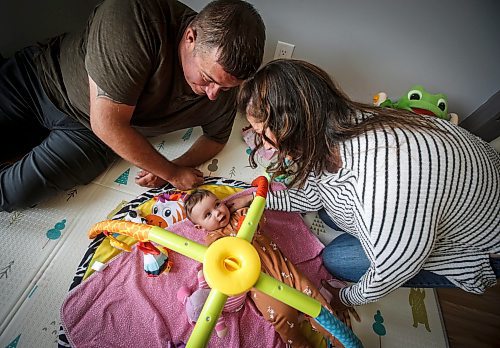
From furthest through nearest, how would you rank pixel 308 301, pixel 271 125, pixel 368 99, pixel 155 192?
pixel 368 99 < pixel 155 192 < pixel 271 125 < pixel 308 301

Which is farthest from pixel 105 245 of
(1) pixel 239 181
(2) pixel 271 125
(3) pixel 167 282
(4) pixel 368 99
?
(4) pixel 368 99

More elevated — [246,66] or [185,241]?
[246,66]

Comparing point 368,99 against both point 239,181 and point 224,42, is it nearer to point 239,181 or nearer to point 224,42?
point 239,181

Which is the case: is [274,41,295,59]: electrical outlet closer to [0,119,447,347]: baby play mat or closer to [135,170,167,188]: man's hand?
[0,119,447,347]: baby play mat

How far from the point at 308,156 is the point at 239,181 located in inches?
21.4

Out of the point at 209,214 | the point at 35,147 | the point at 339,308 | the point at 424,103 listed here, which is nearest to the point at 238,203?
the point at 209,214

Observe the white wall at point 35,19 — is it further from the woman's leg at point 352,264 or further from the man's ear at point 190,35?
the woman's leg at point 352,264

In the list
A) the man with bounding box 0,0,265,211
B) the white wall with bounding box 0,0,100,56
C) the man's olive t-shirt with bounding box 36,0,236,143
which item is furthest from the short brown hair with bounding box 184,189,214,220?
the white wall with bounding box 0,0,100,56

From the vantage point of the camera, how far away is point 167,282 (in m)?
0.96

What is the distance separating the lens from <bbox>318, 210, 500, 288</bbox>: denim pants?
0.86 m

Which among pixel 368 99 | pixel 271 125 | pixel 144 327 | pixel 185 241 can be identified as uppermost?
pixel 271 125

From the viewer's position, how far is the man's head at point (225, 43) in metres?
0.70

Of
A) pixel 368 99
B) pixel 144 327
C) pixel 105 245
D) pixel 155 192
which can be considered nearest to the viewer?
pixel 144 327

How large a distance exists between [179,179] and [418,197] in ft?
2.46
